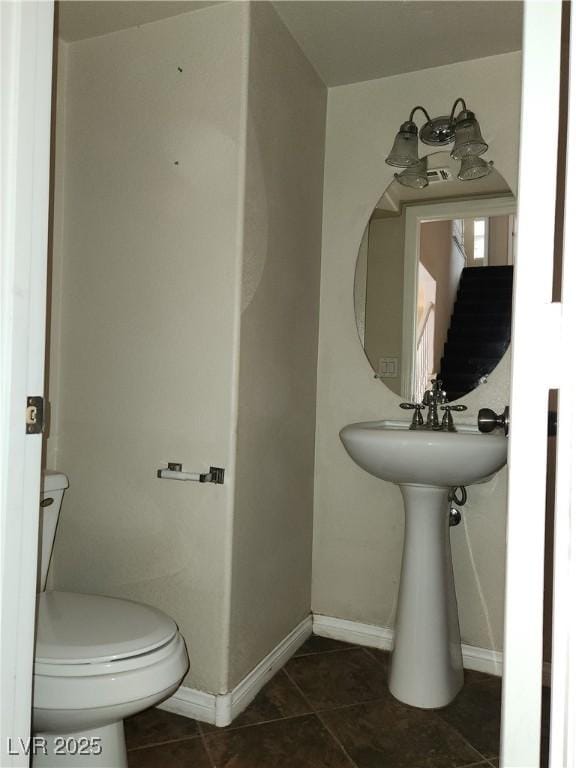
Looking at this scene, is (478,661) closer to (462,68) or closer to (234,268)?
(234,268)

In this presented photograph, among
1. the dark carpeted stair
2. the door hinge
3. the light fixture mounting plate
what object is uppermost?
the light fixture mounting plate

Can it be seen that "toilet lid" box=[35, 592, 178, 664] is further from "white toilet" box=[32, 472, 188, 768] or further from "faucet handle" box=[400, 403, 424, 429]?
"faucet handle" box=[400, 403, 424, 429]

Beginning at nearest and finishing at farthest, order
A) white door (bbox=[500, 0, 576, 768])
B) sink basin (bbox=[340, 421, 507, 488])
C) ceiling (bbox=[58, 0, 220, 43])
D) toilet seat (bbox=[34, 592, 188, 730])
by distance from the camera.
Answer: white door (bbox=[500, 0, 576, 768]) < toilet seat (bbox=[34, 592, 188, 730]) < sink basin (bbox=[340, 421, 507, 488]) < ceiling (bbox=[58, 0, 220, 43])

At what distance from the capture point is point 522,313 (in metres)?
0.64

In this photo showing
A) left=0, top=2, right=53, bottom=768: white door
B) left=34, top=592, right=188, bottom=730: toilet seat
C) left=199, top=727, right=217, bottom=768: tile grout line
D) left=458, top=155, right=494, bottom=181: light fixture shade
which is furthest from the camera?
left=458, top=155, right=494, bottom=181: light fixture shade

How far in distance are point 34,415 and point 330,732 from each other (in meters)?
1.36

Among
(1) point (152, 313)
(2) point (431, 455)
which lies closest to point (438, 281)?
(2) point (431, 455)

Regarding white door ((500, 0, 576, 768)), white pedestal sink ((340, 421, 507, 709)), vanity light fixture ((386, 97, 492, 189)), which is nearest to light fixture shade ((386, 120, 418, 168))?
vanity light fixture ((386, 97, 492, 189))

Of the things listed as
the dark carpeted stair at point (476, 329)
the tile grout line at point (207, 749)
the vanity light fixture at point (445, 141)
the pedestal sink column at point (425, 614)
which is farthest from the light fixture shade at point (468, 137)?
the tile grout line at point (207, 749)

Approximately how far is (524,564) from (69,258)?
6.03ft

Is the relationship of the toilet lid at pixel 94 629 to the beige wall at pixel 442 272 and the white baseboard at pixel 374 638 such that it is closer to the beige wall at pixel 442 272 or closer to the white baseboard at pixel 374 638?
the white baseboard at pixel 374 638

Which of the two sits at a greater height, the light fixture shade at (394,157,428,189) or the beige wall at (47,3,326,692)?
the light fixture shade at (394,157,428,189)

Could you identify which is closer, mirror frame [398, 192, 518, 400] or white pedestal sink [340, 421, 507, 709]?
white pedestal sink [340, 421, 507, 709]

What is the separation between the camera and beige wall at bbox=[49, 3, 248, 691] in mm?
1778
